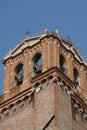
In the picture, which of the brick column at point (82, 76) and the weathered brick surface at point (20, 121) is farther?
the brick column at point (82, 76)

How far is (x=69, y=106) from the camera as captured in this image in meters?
35.2

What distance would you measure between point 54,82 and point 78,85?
14.3 ft

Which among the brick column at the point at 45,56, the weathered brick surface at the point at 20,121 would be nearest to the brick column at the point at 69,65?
the brick column at the point at 45,56

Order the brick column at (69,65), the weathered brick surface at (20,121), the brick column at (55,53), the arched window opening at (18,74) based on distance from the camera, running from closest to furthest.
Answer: the weathered brick surface at (20,121)
the brick column at (55,53)
the brick column at (69,65)
the arched window opening at (18,74)

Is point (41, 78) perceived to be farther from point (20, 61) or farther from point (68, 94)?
point (20, 61)

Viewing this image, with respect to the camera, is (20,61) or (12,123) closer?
(12,123)

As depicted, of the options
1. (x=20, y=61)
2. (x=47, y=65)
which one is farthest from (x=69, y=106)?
(x=20, y=61)

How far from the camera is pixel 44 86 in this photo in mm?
35562

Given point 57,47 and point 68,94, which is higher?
point 57,47

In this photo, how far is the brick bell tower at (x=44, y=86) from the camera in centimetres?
3422

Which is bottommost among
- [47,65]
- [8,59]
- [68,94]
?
[68,94]

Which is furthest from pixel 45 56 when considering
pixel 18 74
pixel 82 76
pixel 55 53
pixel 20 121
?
pixel 20 121

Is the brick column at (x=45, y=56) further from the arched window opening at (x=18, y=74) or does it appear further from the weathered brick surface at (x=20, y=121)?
the weathered brick surface at (x=20, y=121)

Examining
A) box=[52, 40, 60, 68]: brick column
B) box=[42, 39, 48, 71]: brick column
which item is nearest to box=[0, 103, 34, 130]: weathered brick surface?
box=[42, 39, 48, 71]: brick column
